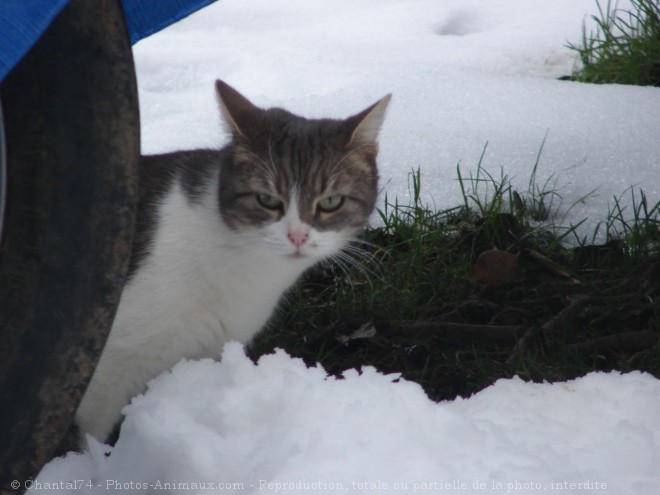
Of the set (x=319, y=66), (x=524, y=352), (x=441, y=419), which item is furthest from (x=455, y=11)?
(x=441, y=419)

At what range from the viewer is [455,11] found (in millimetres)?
4824

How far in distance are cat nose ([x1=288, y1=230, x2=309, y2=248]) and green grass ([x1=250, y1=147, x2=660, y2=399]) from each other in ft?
0.80

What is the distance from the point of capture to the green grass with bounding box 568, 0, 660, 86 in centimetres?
381

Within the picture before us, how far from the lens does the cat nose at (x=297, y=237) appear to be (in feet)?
7.03

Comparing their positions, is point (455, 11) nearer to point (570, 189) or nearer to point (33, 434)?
point (570, 189)

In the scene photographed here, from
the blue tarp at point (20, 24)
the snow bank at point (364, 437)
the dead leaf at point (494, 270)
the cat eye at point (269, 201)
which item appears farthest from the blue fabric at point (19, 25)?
the dead leaf at point (494, 270)

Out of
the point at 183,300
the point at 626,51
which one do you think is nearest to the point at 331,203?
the point at 183,300

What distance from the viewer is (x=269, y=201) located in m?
2.24

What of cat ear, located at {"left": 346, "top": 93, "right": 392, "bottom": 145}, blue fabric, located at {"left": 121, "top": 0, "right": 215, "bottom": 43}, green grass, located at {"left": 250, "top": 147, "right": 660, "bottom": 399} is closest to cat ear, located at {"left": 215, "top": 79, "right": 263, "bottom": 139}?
cat ear, located at {"left": 346, "top": 93, "right": 392, "bottom": 145}

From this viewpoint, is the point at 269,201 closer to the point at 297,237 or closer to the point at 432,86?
the point at 297,237

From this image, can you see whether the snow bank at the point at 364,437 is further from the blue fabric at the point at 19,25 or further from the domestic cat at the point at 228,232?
the blue fabric at the point at 19,25

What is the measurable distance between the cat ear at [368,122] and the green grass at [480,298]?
30 centimetres

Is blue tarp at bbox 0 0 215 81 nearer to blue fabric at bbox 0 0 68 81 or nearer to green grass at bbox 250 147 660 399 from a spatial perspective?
blue fabric at bbox 0 0 68 81

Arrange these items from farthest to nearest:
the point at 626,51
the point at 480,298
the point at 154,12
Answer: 1. the point at 626,51
2. the point at 480,298
3. the point at 154,12
